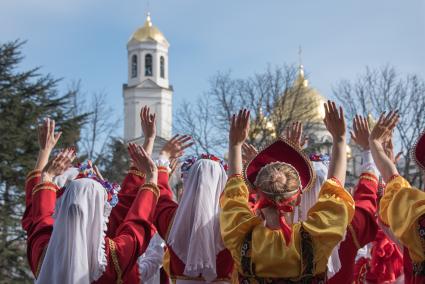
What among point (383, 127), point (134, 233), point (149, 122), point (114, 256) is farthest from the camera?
point (149, 122)

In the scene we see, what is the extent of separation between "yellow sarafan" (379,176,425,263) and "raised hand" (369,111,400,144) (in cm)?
55

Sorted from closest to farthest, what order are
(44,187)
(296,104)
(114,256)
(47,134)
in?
(114,256), (44,187), (47,134), (296,104)

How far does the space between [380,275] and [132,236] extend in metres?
4.10

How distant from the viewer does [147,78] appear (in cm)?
7438

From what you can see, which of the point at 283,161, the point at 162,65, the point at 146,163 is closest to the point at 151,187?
the point at 146,163

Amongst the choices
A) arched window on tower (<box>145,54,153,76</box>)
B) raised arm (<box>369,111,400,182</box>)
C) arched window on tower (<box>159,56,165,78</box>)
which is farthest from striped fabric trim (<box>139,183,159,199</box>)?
arched window on tower (<box>159,56,165,78</box>)

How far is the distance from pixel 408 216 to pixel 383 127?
Result: 36.3 inches

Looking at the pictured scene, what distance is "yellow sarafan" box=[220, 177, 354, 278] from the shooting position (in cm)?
485

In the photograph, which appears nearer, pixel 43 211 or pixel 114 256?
pixel 114 256

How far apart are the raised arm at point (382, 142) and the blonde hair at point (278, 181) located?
856 millimetres

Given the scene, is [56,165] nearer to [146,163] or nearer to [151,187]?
[146,163]

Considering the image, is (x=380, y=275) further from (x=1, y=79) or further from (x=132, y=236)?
(x=1, y=79)

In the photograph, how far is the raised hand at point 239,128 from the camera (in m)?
5.64

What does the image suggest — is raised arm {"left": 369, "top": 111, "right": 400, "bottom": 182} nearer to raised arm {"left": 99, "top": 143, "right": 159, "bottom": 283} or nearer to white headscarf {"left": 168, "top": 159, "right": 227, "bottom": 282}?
white headscarf {"left": 168, "top": 159, "right": 227, "bottom": 282}
